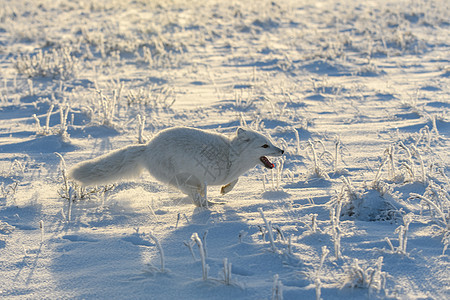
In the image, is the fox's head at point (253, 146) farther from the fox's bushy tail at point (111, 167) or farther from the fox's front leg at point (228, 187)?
the fox's bushy tail at point (111, 167)

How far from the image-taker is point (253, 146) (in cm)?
481

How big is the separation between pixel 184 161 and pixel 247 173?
137cm

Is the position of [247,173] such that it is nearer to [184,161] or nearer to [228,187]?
[228,187]

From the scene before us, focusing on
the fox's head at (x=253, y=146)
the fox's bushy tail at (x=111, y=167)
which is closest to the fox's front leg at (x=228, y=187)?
the fox's head at (x=253, y=146)

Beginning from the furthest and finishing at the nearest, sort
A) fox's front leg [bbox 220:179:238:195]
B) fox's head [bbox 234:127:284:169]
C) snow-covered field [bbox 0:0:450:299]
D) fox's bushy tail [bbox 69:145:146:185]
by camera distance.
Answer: fox's front leg [bbox 220:179:238:195] → fox's head [bbox 234:127:284:169] → fox's bushy tail [bbox 69:145:146:185] → snow-covered field [bbox 0:0:450:299]

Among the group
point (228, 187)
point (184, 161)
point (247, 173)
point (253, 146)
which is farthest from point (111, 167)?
point (247, 173)

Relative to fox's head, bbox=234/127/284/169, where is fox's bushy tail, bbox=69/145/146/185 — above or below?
below

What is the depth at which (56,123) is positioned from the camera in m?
7.35

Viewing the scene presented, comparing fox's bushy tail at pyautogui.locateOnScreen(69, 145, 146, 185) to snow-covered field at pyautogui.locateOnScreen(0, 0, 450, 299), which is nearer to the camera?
snow-covered field at pyautogui.locateOnScreen(0, 0, 450, 299)

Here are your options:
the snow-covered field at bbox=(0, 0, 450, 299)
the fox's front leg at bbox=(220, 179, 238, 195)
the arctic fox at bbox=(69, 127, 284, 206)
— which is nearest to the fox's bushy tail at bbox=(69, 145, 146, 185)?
the arctic fox at bbox=(69, 127, 284, 206)

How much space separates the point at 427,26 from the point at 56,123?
1302 centimetres

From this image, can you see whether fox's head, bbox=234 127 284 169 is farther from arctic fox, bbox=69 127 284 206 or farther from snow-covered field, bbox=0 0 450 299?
snow-covered field, bbox=0 0 450 299

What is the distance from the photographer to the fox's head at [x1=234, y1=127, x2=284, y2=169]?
4.80m

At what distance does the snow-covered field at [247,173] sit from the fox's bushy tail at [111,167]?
287 millimetres
